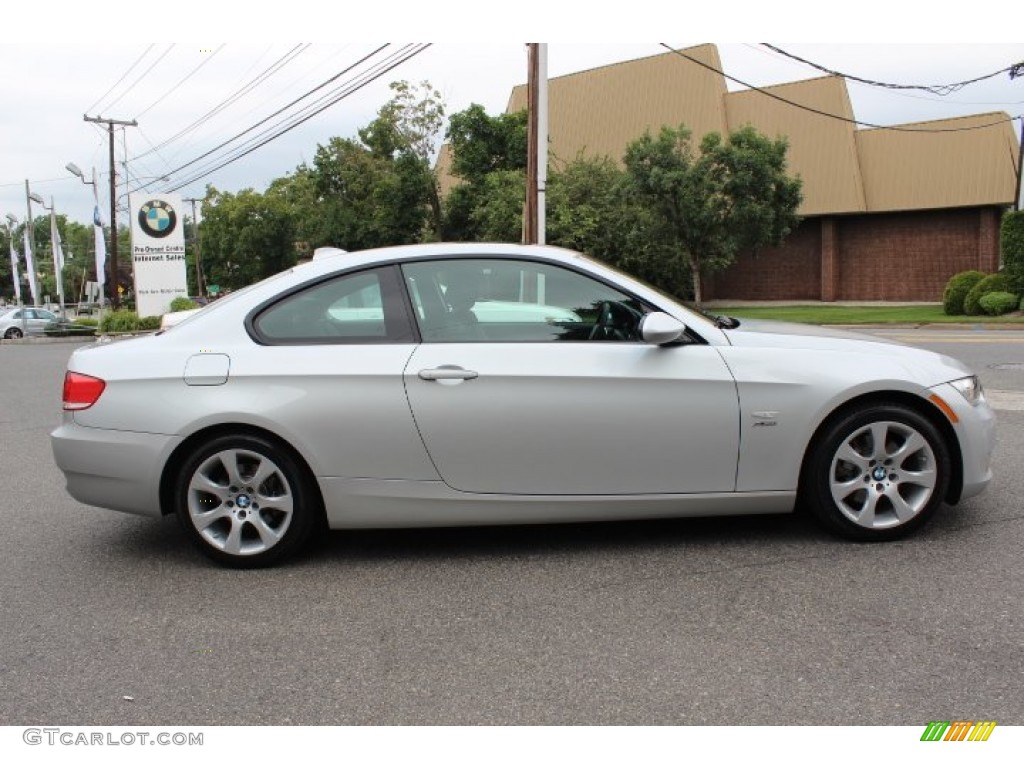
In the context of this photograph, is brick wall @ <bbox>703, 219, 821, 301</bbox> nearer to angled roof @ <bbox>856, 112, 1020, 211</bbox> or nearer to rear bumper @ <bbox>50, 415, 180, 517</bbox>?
angled roof @ <bbox>856, 112, 1020, 211</bbox>

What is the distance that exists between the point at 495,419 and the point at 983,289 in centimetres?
2512

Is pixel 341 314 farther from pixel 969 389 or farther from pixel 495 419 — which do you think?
pixel 969 389

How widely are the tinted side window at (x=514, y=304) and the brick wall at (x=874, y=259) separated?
32.6 m

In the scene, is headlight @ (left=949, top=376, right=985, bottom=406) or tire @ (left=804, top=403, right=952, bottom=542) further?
headlight @ (left=949, top=376, right=985, bottom=406)

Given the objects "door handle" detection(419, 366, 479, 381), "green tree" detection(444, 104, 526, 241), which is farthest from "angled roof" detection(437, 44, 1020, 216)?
"door handle" detection(419, 366, 479, 381)

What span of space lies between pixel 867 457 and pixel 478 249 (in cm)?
217

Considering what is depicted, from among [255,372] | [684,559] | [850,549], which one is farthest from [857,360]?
[255,372]

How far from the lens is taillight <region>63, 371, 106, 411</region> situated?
418 centimetres

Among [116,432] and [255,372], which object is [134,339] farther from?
[255,372]

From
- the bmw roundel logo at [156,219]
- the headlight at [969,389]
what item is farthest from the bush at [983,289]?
the bmw roundel logo at [156,219]

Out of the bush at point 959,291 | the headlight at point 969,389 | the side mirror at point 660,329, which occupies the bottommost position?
the headlight at point 969,389

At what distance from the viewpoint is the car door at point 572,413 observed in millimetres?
4020

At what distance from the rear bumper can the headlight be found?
12.5 ft
